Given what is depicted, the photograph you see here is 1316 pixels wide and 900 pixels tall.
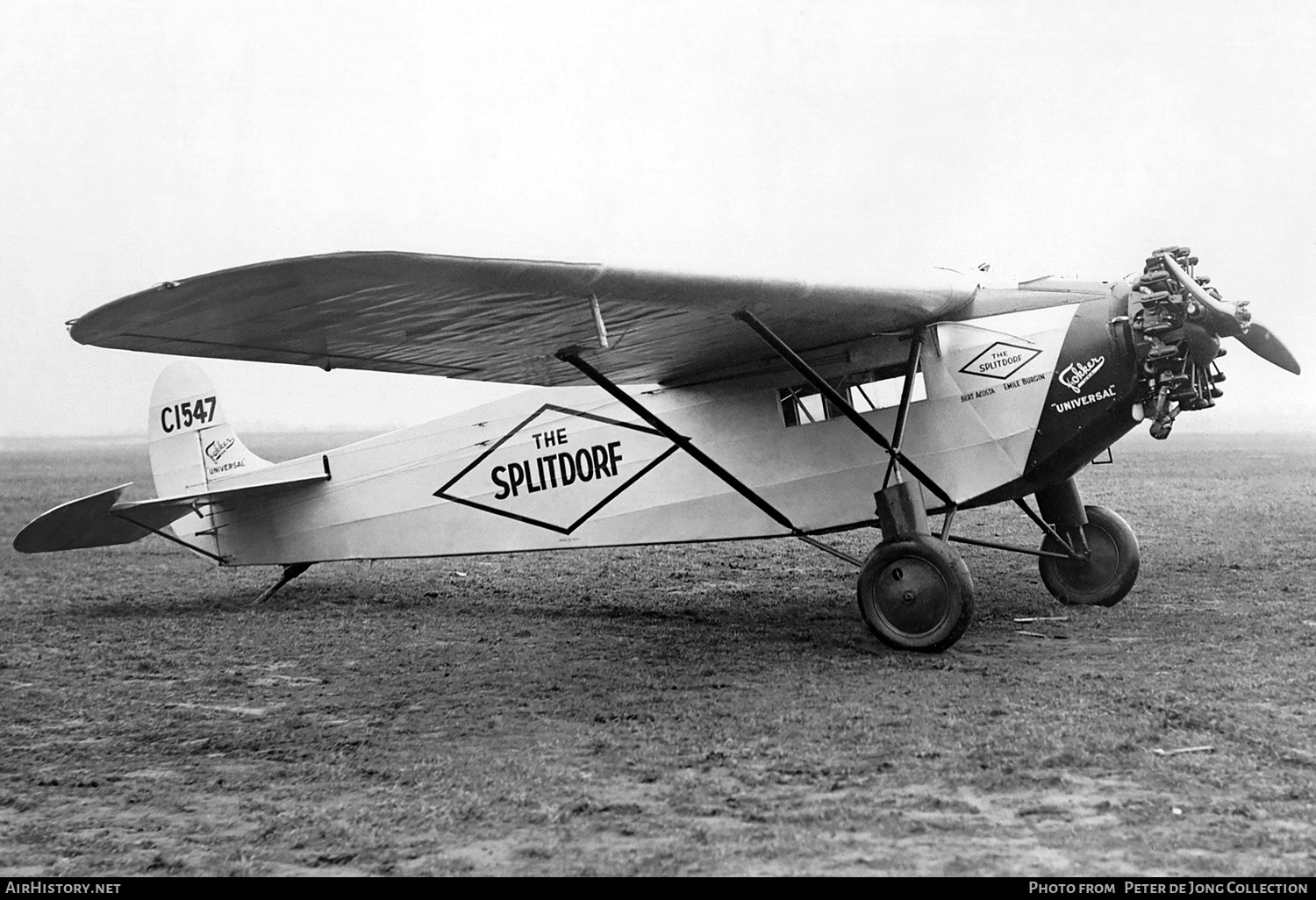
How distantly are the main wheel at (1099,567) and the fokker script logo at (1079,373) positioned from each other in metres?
1.75

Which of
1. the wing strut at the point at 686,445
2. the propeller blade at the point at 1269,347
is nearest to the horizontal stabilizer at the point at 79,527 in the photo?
the wing strut at the point at 686,445

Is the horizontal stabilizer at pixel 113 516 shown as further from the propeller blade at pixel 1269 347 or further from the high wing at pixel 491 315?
the propeller blade at pixel 1269 347

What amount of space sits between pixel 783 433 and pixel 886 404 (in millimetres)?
775

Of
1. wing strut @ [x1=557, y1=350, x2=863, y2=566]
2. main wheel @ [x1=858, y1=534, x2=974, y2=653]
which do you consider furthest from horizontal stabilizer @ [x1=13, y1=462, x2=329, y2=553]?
main wheel @ [x1=858, y1=534, x2=974, y2=653]

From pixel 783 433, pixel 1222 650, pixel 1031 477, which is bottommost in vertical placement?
pixel 1222 650

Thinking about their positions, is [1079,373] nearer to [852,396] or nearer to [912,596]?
[852,396]

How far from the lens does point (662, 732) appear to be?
5.25m

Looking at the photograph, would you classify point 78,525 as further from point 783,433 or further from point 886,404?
point 886,404

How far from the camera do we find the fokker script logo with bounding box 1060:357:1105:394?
22.9 ft

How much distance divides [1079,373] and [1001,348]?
53 cm

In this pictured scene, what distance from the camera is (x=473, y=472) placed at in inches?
362

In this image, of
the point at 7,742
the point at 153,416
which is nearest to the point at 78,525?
the point at 153,416

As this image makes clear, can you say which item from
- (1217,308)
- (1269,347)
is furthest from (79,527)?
(1269,347)

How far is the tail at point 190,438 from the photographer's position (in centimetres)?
1063
